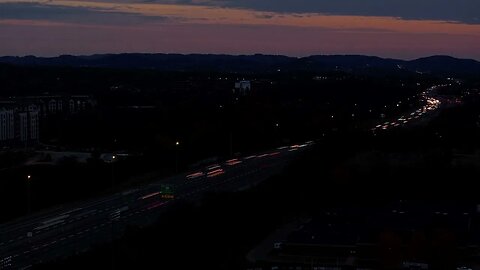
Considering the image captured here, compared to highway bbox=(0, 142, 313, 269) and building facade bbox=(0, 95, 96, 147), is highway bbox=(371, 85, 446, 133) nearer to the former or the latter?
→ highway bbox=(0, 142, 313, 269)

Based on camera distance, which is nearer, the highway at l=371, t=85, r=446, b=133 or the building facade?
the building facade

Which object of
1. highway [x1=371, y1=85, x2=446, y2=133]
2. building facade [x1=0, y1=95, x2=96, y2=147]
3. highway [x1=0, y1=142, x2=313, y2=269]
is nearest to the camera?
highway [x1=0, y1=142, x2=313, y2=269]

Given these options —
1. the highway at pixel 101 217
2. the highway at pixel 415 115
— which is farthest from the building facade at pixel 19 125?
the highway at pixel 415 115

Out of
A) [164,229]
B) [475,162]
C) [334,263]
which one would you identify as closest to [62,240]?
[164,229]

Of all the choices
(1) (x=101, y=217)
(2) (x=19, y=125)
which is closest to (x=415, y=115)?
(2) (x=19, y=125)

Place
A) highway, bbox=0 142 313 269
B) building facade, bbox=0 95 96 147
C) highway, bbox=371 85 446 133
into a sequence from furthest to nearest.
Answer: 1. highway, bbox=371 85 446 133
2. building facade, bbox=0 95 96 147
3. highway, bbox=0 142 313 269

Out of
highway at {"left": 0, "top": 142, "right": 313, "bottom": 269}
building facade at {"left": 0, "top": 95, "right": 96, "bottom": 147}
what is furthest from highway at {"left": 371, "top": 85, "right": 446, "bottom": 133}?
building facade at {"left": 0, "top": 95, "right": 96, "bottom": 147}

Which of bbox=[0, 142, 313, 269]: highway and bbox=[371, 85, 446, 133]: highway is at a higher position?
bbox=[0, 142, 313, 269]: highway

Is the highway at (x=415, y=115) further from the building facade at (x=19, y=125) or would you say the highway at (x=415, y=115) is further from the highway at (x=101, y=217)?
the building facade at (x=19, y=125)

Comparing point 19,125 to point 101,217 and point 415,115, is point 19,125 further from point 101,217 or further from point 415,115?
point 415,115

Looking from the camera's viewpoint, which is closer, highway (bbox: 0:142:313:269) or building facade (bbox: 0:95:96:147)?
highway (bbox: 0:142:313:269)
